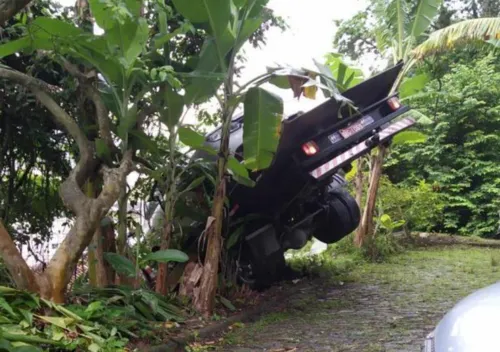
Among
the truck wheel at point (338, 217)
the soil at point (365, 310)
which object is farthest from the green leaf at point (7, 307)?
the truck wheel at point (338, 217)

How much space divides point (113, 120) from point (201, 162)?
1047 millimetres

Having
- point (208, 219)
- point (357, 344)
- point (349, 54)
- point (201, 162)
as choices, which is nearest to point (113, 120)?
point (201, 162)

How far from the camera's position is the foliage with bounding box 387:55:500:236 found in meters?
14.7

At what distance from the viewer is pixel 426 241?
12695 mm

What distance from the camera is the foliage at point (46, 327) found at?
3.14 meters

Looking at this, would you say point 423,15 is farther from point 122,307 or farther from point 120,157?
point 122,307

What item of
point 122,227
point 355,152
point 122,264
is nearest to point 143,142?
point 122,227

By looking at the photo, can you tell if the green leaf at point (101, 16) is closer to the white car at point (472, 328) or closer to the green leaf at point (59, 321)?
the green leaf at point (59, 321)

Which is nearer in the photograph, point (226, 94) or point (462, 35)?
point (226, 94)

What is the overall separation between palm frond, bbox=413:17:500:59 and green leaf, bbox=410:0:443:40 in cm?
48

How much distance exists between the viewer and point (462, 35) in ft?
30.2

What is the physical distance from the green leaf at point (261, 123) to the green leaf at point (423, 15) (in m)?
6.13

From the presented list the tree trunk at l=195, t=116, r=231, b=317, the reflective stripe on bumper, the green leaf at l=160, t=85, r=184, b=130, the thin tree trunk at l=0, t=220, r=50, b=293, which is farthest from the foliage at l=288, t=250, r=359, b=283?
the thin tree trunk at l=0, t=220, r=50, b=293

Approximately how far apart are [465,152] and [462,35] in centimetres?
680
